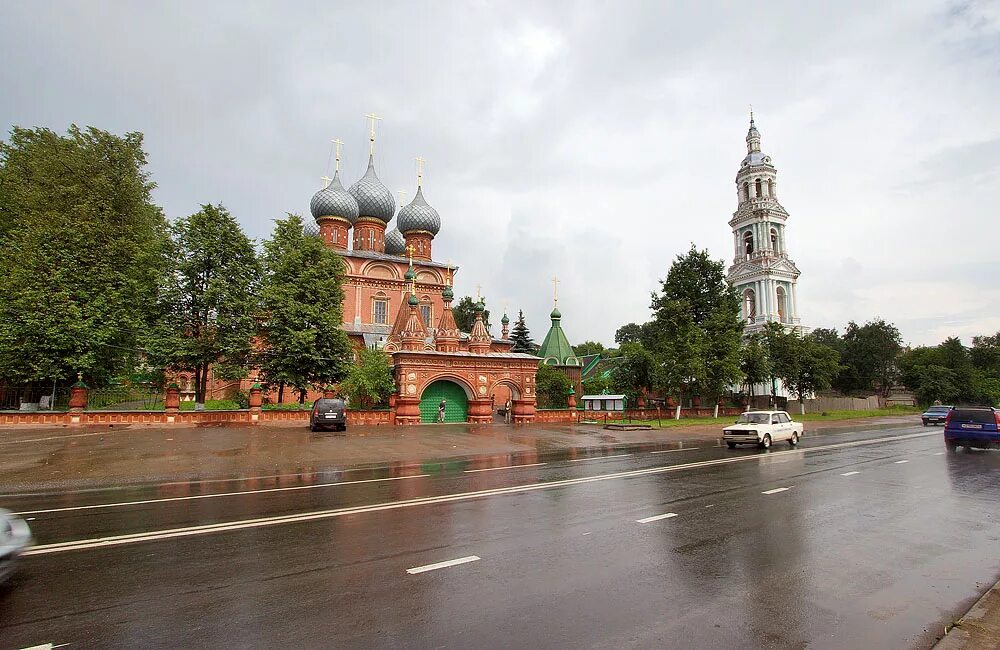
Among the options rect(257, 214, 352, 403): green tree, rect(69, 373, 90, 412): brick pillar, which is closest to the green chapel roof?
rect(257, 214, 352, 403): green tree

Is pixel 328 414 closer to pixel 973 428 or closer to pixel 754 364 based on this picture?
pixel 973 428

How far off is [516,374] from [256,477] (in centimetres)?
2321

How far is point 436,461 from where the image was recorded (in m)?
15.2

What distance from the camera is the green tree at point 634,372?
115 feet

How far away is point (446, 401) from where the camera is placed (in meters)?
33.1

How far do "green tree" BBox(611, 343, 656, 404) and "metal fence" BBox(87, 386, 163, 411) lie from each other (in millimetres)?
27343

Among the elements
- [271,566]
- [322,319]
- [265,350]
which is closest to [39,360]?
[265,350]

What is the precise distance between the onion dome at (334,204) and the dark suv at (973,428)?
43.9 m

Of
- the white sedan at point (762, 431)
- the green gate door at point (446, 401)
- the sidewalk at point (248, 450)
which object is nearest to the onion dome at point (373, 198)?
the green gate door at point (446, 401)

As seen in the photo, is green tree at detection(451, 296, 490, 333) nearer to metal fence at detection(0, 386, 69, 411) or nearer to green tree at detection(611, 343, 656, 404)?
green tree at detection(611, 343, 656, 404)

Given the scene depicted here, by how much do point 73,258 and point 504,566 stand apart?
30.1 metres

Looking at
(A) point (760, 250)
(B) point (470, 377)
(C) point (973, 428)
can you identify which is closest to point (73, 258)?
(B) point (470, 377)

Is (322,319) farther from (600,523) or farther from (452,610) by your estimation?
(452,610)

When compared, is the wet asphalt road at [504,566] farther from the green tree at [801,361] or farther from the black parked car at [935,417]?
the green tree at [801,361]
